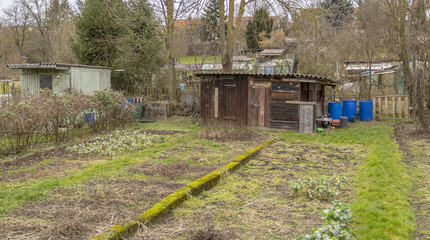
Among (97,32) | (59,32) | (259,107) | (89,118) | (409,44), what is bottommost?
(89,118)

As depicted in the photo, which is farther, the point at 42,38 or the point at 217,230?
the point at 42,38

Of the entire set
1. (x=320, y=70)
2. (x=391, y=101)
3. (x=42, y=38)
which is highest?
(x=42, y=38)

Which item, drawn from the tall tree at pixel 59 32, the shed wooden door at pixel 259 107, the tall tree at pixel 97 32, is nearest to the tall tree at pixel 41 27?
the tall tree at pixel 59 32

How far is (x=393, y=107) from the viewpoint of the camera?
695 inches

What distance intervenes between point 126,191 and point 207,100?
977 cm

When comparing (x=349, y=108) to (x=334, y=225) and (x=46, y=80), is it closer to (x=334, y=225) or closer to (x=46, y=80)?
(x=46, y=80)

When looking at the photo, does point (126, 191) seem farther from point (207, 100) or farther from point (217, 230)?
point (207, 100)

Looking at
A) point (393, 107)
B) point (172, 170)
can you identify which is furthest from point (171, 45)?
point (172, 170)

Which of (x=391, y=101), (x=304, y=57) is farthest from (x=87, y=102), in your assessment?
(x=391, y=101)

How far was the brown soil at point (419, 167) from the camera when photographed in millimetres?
4762

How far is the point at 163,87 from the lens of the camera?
20891mm

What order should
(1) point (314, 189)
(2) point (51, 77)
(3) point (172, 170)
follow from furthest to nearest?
(2) point (51, 77) → (3) point (172, 170) → (1) point (314, 189)

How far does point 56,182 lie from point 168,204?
2.51 m

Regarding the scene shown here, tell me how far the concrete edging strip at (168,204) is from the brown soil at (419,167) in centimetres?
310
